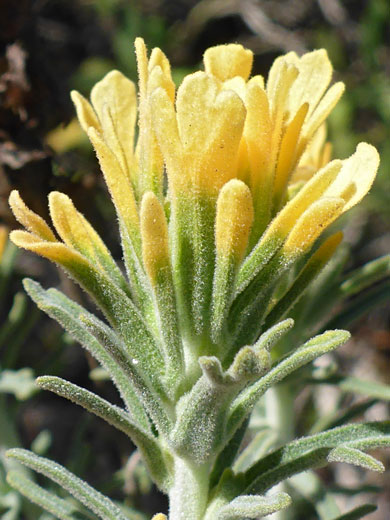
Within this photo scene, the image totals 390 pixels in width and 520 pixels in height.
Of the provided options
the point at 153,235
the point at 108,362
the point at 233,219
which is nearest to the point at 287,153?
the point at 233,219

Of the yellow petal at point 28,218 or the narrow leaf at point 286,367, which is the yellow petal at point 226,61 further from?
the narrow leaf at point 286,367

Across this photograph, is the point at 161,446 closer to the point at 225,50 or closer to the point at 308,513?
the point at 225,50

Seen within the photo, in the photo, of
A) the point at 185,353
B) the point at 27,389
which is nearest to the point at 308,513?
the point at 27,389

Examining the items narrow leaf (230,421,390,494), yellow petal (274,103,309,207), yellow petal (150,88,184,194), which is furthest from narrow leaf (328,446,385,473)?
yellow petal (150,88,184,194)

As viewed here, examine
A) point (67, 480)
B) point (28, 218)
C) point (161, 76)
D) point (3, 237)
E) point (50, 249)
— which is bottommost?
point (67, 480)

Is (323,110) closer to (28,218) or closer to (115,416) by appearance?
(28,218)

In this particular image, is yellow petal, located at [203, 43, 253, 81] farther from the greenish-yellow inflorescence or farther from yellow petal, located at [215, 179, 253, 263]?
yellow petal, located at [215, 179, 253, 263]
